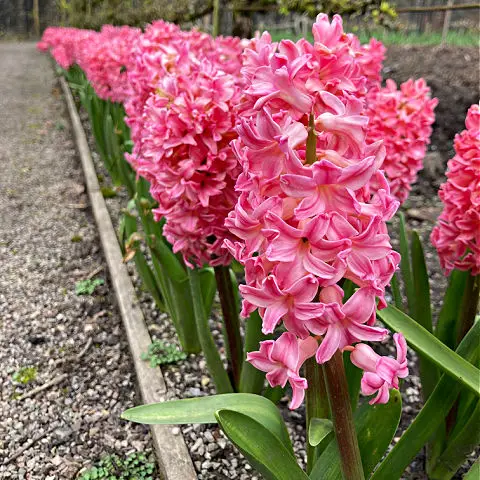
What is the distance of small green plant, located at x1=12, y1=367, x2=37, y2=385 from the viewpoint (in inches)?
92.4

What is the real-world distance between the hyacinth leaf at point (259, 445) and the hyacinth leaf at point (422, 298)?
677mm

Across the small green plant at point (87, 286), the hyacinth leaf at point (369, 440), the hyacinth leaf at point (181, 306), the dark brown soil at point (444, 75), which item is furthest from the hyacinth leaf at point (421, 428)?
the dark brown soil at point (444, 75)

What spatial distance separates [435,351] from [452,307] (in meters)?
0.58

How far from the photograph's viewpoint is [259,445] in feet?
3.60

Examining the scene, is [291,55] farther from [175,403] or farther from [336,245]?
[175,403]

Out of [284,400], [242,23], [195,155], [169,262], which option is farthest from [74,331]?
[242,23]

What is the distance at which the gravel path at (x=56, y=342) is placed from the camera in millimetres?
1973

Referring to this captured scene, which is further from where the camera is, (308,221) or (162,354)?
(162,354)

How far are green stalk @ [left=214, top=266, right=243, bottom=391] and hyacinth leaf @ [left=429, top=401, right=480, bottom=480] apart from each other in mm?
681

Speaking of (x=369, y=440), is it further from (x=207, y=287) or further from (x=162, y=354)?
(x=162, y=354)

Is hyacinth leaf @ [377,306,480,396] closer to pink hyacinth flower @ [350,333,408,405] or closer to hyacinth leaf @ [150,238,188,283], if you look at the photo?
pink hyacinth flower @ [350,333,408,405]

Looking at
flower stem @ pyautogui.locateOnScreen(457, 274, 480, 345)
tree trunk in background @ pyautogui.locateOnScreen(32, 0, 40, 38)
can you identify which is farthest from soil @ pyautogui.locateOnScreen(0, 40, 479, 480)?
tree trunk in background @ pyautogui.locateOnScreen(32, 0, 40, 38)

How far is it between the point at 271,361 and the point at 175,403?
0.37 meters

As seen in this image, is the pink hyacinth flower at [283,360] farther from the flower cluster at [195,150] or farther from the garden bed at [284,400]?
the garden bed at [284,400]
